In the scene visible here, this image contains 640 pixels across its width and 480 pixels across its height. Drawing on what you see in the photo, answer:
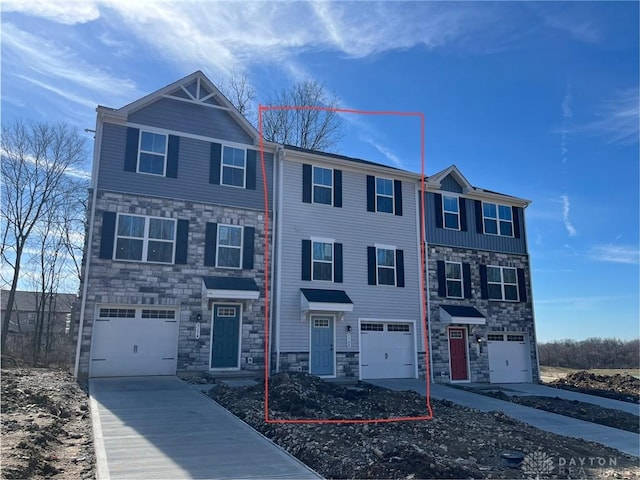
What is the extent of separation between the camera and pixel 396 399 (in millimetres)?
12125

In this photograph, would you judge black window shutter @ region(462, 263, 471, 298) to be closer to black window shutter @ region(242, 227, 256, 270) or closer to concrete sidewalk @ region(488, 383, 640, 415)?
concrete sidewalk @ region(488, 383, 640, 415)

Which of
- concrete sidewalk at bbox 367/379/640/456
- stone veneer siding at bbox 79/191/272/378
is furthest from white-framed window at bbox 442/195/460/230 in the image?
stone veneer siding at bbox 79/191/272/378

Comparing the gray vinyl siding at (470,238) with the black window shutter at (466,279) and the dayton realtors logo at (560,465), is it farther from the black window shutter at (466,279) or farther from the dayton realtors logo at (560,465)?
the dayton realtors logo at (560,465)

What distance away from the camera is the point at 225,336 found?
15.0m

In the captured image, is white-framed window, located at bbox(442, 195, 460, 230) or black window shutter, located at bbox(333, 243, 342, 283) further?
white-framed window, located at bbox(442, 195, 460, 230)

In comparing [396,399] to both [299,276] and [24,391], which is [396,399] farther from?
[24,391]

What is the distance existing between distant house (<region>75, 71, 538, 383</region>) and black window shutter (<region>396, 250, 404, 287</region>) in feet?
0.37

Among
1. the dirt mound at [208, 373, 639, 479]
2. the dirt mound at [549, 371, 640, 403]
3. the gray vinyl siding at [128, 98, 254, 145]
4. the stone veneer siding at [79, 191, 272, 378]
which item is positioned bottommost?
the dirt mound at [549, 371, 640, 403]

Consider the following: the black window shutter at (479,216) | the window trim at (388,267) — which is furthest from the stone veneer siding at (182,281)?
the black window shutter at (479,216)

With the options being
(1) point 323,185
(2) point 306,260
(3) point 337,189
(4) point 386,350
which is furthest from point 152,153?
(4) point 386,350

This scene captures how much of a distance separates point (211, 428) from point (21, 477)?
3158mm

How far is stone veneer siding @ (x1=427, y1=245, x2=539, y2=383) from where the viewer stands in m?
18.4

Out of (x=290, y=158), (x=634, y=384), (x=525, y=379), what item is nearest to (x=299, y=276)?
(x=290, y=158)

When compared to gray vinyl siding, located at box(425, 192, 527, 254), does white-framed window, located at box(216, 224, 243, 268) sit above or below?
below
